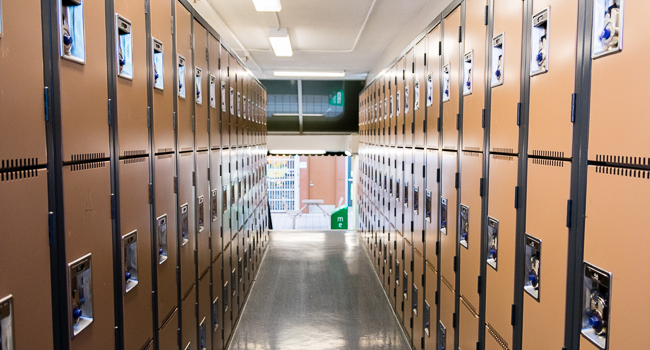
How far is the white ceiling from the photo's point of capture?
564 centimetres

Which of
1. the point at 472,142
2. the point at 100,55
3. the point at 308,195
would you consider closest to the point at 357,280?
the point at 472,142

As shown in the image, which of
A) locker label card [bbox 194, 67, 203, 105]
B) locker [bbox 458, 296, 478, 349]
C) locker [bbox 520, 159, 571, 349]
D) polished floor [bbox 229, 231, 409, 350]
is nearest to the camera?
locker [bbox 520, 159, 571, 349]

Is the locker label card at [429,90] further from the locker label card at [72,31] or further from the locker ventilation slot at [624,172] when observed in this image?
the locker label card at [72,31]

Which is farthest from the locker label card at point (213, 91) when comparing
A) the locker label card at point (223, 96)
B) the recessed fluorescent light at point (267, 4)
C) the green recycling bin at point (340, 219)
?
the green recycling bin at point (340, 219)

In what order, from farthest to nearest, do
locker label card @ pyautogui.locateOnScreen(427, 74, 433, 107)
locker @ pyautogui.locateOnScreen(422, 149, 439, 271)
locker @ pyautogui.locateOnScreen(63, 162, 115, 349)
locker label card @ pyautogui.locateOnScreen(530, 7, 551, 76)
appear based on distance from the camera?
locker label card @ pyautogui.locateOnScreen(427, 74, 433, 107) < locker @ pyautogui.locateOnScreen(422, 149, 439, 271) < locker label card @ pyautogui.locateOnScreen(530, 7, 551, 76) < locker @ pyautogui.locateOnScreen(63, 162, 115, 349)

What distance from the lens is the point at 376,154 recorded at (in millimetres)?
7430

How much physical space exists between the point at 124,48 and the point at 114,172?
1.82ft

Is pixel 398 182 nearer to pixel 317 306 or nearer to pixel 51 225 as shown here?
pixel 317 306

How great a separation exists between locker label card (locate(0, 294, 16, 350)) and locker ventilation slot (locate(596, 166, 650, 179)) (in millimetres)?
1775

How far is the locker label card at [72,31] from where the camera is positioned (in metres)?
1.54

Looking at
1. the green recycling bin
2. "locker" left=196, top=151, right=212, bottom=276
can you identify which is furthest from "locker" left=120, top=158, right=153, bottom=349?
the green recycling bin

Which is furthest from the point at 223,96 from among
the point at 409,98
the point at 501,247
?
the point at 501,247

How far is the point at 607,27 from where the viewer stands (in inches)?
57.5

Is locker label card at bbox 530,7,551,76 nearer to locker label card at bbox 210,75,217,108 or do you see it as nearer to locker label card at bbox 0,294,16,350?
locker label card at bbox 0,294,16,350
